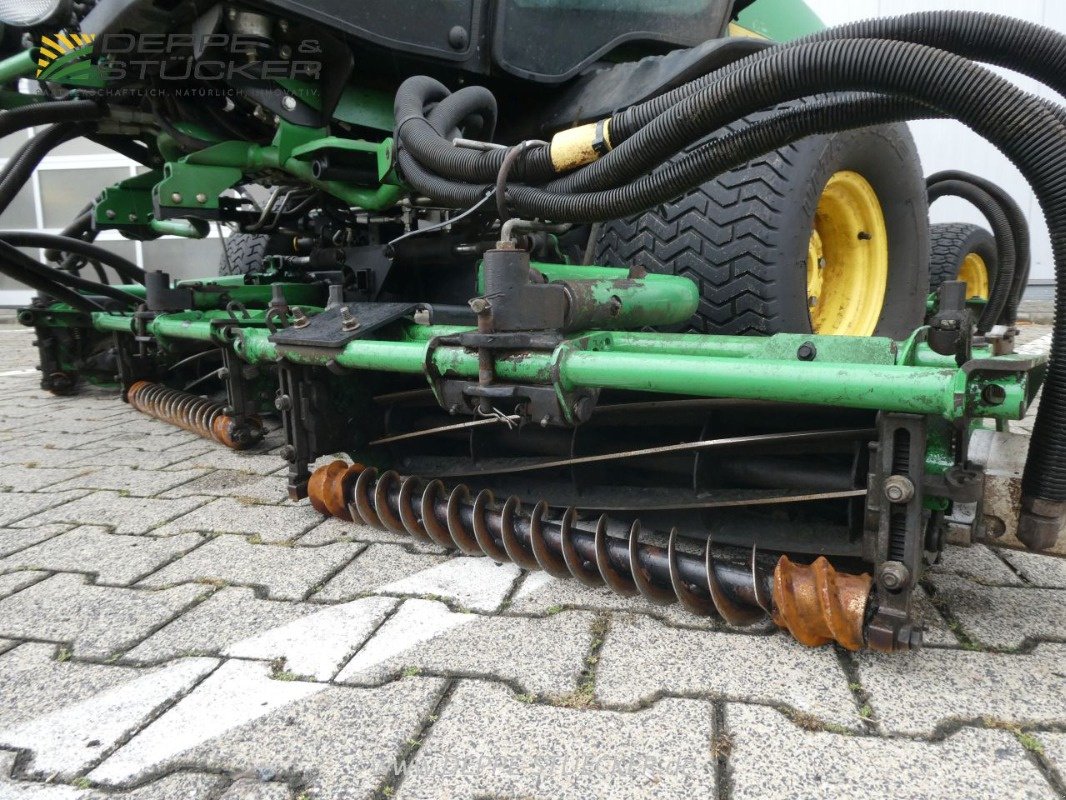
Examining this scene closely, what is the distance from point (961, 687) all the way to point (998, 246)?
132 inches

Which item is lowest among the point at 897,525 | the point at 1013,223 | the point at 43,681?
the point at 43,681

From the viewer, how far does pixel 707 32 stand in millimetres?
2855

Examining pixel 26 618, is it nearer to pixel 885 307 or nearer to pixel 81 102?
pixel 81 102

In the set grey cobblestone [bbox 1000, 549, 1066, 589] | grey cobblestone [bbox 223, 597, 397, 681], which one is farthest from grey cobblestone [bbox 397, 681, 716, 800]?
grey cobblestone [bbox 1000, 549, 1066, 589]

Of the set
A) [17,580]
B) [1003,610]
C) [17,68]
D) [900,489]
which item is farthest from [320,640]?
[17,68]

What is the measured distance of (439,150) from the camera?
6.27 feet

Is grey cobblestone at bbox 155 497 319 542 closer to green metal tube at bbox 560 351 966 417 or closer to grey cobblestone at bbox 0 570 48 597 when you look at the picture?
grey cobblestone at bbox 0 570 48 597

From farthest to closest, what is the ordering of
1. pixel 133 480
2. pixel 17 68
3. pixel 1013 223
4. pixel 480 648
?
pixel 1013 223 → pixel 17 68 → pixel 133 480 → pixel 480 648

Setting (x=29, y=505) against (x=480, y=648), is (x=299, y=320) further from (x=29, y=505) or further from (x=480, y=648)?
(x=29, y=505)

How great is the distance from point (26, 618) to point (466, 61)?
75.3 inches

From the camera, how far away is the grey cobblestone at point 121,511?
2201mm

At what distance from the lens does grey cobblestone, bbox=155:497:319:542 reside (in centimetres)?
210
